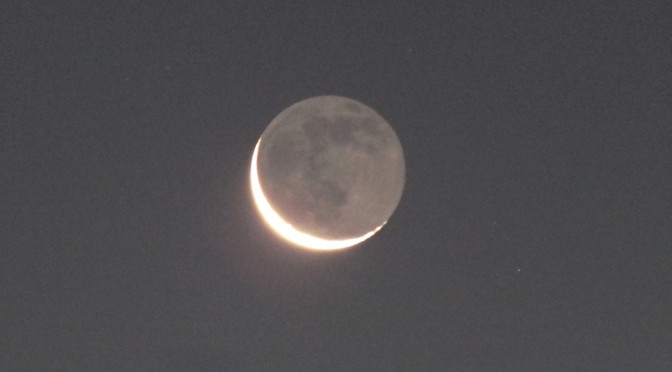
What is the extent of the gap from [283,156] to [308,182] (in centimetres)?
42

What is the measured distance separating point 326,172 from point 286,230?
31.3 inches

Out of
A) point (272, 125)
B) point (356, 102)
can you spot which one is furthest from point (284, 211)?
point (356, 102)

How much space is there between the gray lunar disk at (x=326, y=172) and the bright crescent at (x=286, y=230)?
0.04 feet

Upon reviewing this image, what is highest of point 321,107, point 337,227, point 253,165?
point 321,107

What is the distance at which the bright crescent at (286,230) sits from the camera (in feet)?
24.4

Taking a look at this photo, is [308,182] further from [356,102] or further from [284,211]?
[356,102]

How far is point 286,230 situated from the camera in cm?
753

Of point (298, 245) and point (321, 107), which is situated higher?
point (321, 107)

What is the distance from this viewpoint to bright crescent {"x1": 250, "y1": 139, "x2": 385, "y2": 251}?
7438mm

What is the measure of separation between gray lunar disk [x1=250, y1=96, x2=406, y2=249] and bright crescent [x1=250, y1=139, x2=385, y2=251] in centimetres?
1

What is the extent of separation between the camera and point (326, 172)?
7426mm

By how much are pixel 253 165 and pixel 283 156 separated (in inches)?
14.2

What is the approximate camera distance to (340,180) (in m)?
7.45

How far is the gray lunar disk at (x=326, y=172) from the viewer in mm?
7391
